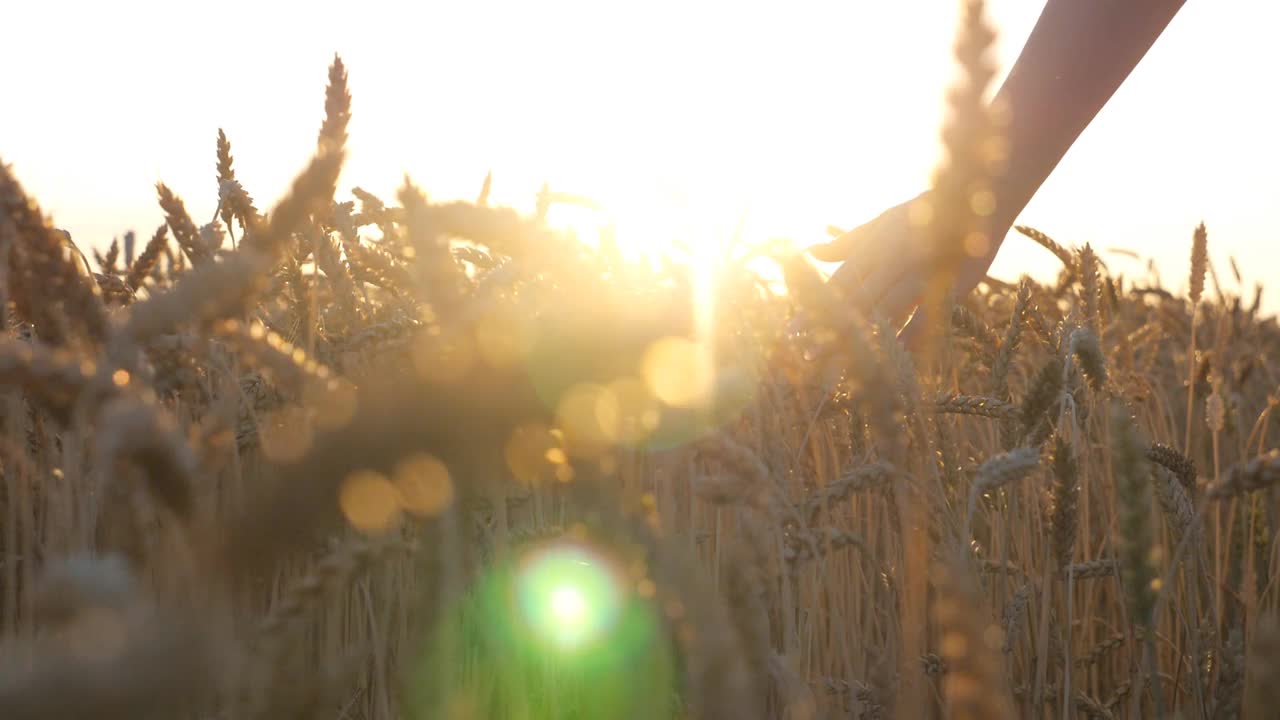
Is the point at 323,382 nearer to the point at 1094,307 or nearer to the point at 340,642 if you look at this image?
the point at 340,642

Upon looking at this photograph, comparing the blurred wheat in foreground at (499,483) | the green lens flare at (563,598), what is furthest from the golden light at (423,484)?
the green lens flare at (563,598)

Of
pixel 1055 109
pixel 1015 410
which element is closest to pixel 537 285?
pixel 1015 410

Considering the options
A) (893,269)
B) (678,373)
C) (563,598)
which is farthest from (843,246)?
(678,373)

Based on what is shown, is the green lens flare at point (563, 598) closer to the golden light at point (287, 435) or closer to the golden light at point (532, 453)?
the golden light at point (287, 435)

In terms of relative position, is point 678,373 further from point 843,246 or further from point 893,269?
point 843,246

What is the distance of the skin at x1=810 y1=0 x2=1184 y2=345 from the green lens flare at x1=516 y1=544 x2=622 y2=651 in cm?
100

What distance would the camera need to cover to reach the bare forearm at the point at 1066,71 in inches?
79.3

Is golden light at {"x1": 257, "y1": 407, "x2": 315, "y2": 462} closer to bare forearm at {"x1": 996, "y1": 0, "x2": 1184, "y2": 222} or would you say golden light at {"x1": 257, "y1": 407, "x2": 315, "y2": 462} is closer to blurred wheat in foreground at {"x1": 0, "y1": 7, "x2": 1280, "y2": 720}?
blurred wheat in foreground at {"x1": 0, "y1": 7, "x2": 1280, "y2": 720}

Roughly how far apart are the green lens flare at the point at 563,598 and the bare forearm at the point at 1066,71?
4.37 ft

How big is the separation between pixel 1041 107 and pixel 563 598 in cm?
152

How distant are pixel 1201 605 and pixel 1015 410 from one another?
1161mm

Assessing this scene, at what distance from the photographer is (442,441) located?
1.79ft

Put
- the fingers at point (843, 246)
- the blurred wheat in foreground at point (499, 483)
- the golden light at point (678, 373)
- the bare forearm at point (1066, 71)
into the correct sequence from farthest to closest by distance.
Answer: the fingers at point (843, 246)
the bare forearm at point (1066, 71)
the golden light at point (678, 373)
the blurred wheat in foreground at point (499, 483)

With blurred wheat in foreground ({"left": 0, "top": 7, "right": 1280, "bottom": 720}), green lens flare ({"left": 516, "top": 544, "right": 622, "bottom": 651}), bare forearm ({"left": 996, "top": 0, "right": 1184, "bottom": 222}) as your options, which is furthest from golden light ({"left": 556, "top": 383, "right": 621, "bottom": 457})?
bare forearm ({"left": 996, "top": 0, "right": 1184, "bottom": 222})
